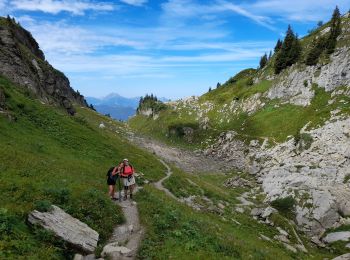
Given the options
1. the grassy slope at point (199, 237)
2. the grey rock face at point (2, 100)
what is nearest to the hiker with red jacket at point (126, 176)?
the grassy slope at point (199, 237)

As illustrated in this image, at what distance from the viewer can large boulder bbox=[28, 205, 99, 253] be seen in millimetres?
17391

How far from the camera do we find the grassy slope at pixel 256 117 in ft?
245

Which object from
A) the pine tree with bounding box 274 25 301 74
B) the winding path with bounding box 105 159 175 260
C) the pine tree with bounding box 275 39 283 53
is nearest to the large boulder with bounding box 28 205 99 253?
the winding path with bounding box 105 159 175 260

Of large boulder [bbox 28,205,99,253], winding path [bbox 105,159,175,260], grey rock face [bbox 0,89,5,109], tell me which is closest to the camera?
large boulder [bbox 28,205,99,253]

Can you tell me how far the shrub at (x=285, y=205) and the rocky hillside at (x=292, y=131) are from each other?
20.9 inches

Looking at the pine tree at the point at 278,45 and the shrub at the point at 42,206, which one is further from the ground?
the pine tree at the point at 278,45

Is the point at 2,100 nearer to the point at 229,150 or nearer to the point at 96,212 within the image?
the point at 96,212

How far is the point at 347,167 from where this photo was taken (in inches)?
1916

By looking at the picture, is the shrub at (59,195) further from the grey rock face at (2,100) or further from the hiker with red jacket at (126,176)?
the grey rock face at (2,100)

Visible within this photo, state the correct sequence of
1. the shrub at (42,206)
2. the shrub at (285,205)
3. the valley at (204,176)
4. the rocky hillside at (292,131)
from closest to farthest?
the shrub at (42,206) < the valley at (204,176) < the shrub at (285,205) < the rocky hillside at (292,131)

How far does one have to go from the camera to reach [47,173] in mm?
26328

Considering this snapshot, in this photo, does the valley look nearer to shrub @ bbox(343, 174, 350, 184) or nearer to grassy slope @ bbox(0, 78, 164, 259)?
grassy slope @ bbox(0, 78, 164, 259)

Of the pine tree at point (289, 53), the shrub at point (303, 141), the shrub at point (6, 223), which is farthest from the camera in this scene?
the pine tree at point (289, 53)

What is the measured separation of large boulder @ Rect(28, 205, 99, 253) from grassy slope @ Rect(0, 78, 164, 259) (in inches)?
19.7
